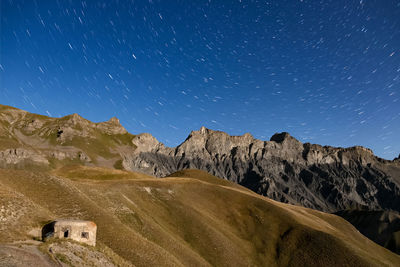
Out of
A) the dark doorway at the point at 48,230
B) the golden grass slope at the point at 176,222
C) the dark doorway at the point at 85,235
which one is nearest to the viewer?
the dark doorway at the point at 48,230

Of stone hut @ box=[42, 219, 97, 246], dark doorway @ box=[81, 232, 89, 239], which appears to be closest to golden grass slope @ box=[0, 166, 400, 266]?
stone hut @ box=[42, 219, 97, 246]

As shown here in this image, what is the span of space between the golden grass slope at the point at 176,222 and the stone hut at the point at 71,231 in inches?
72.9

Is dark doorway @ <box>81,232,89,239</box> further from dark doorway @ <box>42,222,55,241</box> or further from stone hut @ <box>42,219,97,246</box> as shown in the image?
dark doorway @ <box>42,222,55,241</box>

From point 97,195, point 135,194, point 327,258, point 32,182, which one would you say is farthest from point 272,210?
point 32,182

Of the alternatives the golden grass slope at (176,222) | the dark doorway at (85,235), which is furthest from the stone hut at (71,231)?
the golden grass slope at (176,222)

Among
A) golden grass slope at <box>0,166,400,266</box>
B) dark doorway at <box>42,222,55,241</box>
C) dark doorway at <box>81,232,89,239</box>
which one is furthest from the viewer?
golden grass slope at <box>0,166,400,266</box>

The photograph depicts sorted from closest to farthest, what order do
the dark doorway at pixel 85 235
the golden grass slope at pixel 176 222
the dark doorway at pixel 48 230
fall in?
the dark doorway at pixel 48 230 < the dark doorway at pixel 85 235 < the golden grass slope at pixel 176 222

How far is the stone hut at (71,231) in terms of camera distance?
24766mm

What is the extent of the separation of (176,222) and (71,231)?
A: 4024 centimetres

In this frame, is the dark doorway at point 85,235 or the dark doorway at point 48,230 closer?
the dark doorway at point 48,230

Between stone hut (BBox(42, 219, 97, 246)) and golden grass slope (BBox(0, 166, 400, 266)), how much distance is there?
1.85 m

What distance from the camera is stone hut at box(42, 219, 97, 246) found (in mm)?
24766

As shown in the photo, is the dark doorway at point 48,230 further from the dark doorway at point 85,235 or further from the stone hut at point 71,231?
the dark doorway at point 85,235

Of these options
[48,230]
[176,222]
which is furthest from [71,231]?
[176,222]
